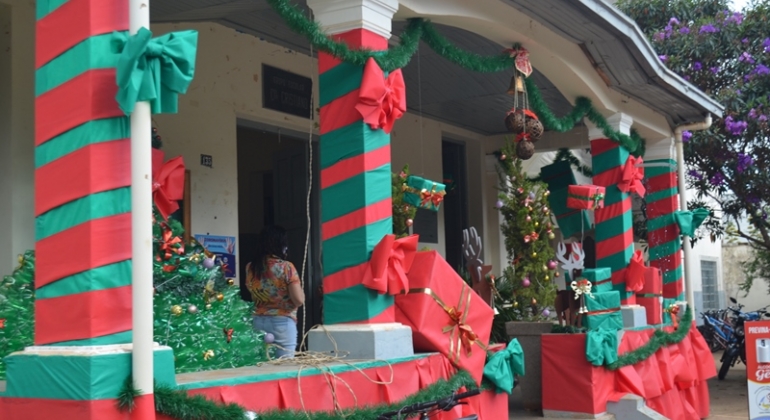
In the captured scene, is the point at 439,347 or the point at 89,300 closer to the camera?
the point at 89,300

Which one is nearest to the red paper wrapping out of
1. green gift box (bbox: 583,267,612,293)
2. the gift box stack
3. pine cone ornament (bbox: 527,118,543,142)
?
green gift box (bbox: 583,267,612,293)

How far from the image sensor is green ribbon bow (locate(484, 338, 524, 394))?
6.63m

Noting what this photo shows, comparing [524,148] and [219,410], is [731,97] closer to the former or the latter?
[524,148]

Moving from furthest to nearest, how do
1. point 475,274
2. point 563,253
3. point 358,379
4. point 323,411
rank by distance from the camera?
point 563,253, point 475,274, point 358,379, point 323,411

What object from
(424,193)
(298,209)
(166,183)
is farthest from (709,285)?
(166,183)

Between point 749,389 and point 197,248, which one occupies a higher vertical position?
point 197,248

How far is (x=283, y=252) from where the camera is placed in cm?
641

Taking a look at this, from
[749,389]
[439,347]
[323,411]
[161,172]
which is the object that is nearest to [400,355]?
[439,347]

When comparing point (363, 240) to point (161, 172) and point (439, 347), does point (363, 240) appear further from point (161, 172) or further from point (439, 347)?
point (161, 172)

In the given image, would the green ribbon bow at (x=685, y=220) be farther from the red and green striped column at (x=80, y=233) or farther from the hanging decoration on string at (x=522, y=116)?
the red and green striped column at (x=80, y=233)

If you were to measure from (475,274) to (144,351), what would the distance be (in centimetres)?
483

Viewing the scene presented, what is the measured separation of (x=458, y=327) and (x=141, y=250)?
3019 millimetres

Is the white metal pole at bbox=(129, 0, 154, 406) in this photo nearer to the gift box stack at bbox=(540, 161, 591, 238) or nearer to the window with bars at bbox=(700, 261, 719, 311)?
the gift box stack at bbox=(540, 161, 591, 238)

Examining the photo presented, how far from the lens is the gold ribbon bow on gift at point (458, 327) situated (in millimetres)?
6055
